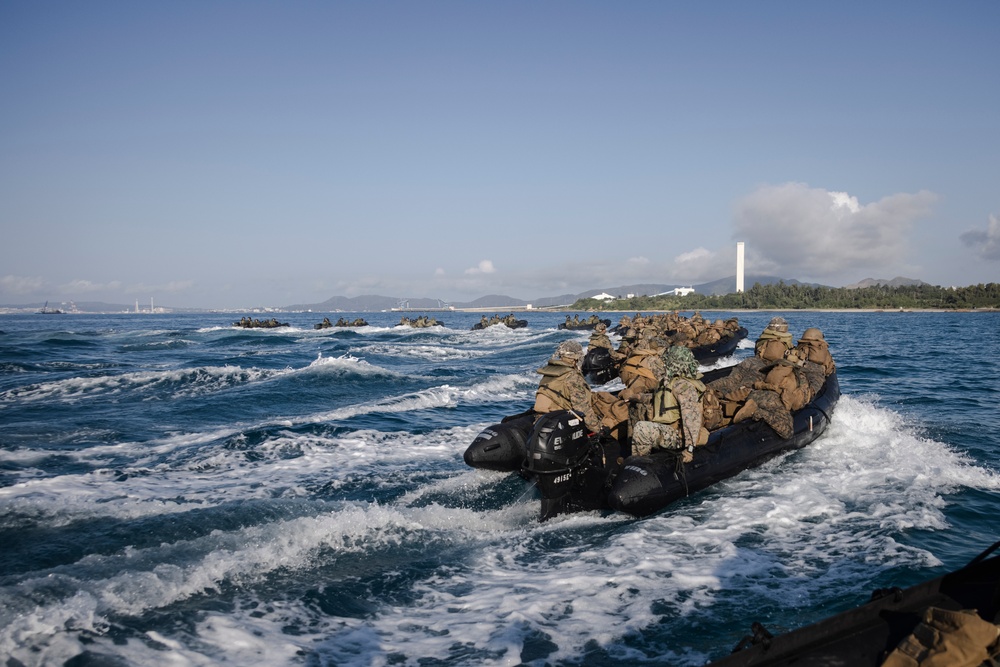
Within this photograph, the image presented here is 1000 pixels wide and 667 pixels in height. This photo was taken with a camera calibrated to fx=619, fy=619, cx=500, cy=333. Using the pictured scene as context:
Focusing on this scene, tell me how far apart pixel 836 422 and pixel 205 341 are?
49.1 m

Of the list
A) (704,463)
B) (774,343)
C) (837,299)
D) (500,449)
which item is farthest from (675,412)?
(837,299)

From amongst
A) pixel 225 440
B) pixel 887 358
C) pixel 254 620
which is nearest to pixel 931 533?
pixel 254 620

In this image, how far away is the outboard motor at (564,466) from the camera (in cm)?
876

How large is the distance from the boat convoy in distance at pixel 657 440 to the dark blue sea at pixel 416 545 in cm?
34

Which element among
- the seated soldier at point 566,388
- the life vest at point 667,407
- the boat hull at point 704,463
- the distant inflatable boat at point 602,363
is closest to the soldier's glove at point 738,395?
the boat hull at point 704,463

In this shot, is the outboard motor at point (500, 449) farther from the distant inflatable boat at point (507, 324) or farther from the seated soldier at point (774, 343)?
the distant inflatable boat at point (507, 324)

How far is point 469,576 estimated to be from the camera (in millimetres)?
7012

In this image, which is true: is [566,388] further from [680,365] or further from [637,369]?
[637,369]

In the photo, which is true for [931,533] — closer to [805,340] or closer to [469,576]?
[469,576]

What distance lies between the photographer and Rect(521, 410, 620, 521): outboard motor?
876cm

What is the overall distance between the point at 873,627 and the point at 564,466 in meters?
4.94

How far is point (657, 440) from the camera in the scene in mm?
9320

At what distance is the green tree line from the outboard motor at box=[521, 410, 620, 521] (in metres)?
134

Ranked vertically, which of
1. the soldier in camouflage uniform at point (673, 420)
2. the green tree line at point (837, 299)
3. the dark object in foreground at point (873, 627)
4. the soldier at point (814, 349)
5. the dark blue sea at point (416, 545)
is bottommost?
the dark blue sea at point (416, 545)
